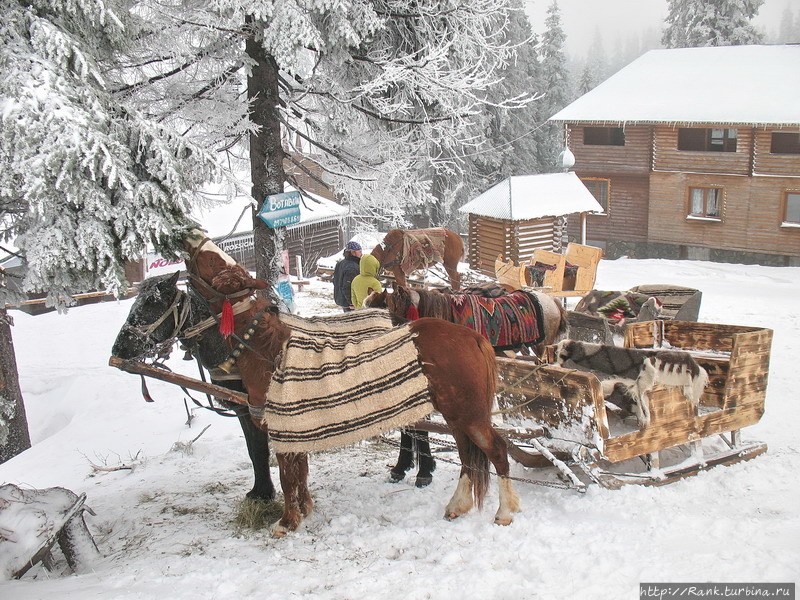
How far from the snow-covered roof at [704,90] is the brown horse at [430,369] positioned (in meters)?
22.0

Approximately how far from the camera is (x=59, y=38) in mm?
4879

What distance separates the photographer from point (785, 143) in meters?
25.2

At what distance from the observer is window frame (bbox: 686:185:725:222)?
82.7 feet

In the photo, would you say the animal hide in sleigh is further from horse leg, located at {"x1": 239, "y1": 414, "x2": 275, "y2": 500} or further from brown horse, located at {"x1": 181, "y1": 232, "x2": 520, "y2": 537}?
horse leg, located at {"x1": 239, "y1": 414, "x2": 275, "y2": 500}

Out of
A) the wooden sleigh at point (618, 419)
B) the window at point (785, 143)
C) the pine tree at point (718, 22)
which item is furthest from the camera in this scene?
the pine tree at point (718, 22)

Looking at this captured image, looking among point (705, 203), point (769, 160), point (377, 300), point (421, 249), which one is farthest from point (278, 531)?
point (705, 203)

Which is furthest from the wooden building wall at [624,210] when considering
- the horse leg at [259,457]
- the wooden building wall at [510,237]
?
the horse leg at [259,457]

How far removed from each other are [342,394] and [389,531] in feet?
3.89

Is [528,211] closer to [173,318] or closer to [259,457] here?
[259,457]

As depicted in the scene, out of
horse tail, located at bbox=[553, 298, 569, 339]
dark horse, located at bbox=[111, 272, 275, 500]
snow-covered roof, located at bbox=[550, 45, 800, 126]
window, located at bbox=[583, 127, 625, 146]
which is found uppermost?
snow-covered roof, located at bbox=[550, 45, 800, 126]

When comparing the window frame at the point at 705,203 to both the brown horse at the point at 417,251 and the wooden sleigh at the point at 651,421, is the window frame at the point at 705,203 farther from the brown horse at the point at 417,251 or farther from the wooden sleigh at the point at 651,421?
the wooden sleigh at the point at 651,421

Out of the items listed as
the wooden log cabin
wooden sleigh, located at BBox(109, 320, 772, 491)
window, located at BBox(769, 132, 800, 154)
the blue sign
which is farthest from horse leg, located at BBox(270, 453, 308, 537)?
Result: window, located at BBox(769, 132, 800, 154)

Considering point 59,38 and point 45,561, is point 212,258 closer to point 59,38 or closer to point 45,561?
point 59,38

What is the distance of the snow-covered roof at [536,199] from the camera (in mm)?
17734
